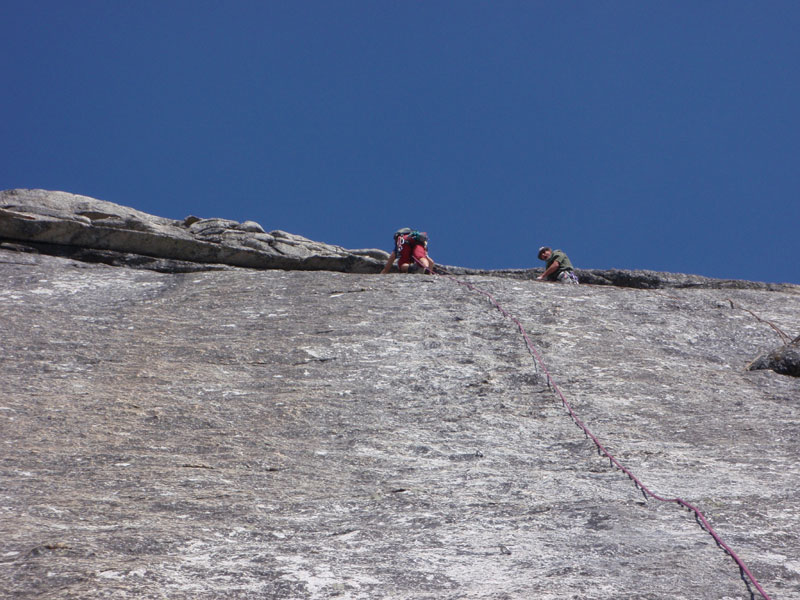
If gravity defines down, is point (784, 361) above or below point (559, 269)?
below

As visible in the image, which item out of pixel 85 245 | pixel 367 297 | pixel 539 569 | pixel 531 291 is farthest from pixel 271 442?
pixel 85 245

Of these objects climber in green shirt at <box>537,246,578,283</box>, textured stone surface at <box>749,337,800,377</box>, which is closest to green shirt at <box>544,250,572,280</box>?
climber in green shirt at <box>537,246,578,283</box>

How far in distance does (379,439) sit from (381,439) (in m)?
0.02

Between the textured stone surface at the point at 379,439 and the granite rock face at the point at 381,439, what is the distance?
2 cm

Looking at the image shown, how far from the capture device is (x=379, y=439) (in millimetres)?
5910

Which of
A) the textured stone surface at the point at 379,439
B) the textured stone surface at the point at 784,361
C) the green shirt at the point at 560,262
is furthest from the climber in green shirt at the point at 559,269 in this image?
the textured stone surface at the point at 784,361

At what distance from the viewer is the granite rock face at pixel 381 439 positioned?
3.73 metres

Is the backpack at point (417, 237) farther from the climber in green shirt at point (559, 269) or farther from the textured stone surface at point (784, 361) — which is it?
the textured stone surface at point (784, 361)

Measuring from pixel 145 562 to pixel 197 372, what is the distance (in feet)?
12.2

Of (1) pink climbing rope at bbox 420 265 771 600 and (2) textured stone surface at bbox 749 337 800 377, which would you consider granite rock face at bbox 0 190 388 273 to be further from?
(2) textured stone surface at bbox 749 337 800 377

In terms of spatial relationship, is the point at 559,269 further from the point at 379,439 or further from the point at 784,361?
the point at 379,439

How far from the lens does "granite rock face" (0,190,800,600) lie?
12.2 feet

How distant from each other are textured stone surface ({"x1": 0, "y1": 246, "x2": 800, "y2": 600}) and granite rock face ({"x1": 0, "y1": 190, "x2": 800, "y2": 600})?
24 millimetres

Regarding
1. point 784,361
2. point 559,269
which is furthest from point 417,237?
point 784,361
